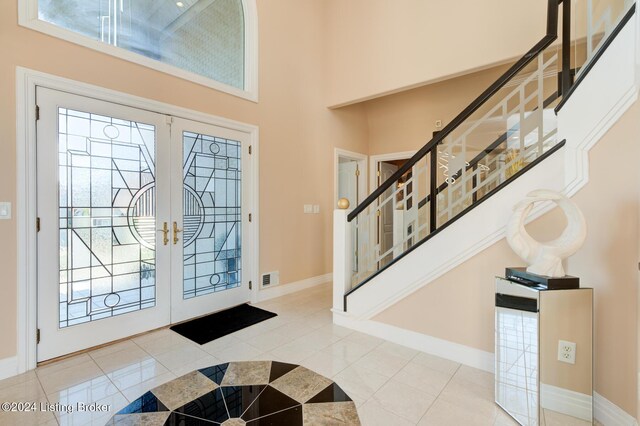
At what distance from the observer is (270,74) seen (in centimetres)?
379

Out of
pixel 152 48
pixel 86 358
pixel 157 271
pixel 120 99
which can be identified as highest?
pixel 152 48

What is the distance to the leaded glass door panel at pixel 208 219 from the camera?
9.87ft

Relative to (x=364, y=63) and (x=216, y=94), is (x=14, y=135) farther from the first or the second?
(x=364, y=63)

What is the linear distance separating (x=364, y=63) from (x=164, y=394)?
4.25 metres

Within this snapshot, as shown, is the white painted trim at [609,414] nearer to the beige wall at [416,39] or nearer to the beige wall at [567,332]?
the beige wall at [567,332]

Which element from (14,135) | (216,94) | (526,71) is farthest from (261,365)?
(526,71)

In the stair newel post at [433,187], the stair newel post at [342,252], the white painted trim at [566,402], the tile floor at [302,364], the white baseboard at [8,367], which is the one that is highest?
the stair newel post at [433,187]

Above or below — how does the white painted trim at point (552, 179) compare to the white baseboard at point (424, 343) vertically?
above

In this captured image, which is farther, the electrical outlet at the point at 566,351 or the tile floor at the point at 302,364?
the tile floor at the point at 302,364

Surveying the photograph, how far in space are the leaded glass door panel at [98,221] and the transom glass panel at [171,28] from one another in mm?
622

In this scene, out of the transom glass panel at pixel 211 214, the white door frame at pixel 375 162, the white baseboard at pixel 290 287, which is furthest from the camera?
the white door frame at pixel 375 162

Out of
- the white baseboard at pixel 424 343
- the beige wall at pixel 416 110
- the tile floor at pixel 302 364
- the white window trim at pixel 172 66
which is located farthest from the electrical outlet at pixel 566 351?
the beige wall at pixel 416 110

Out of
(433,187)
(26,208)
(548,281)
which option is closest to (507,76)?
(433,187)

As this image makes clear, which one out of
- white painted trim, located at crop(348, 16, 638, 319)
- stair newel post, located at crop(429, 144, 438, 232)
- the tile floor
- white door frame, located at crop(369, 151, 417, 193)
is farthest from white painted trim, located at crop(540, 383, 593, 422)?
white door frame, located at crop(369, 151, 417, 193)
